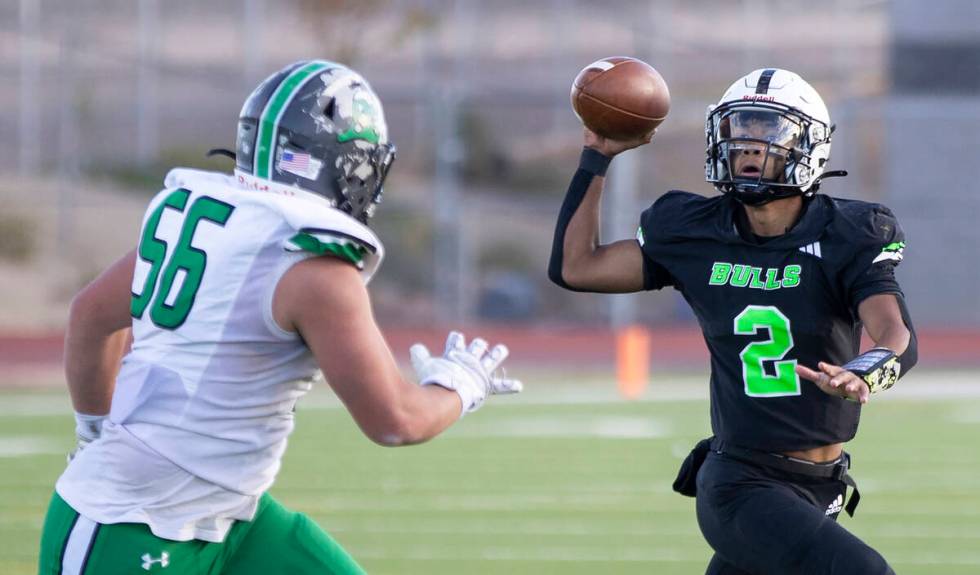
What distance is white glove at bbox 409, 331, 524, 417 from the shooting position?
2.99 metres

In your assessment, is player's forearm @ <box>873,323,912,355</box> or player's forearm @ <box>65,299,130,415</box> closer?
player's forearm @ <box>65,299,130,415</box>

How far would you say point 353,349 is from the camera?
2762 mm

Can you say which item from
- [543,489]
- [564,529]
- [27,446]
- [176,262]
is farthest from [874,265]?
[27,446]

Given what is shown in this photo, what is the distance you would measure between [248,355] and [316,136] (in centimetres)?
47

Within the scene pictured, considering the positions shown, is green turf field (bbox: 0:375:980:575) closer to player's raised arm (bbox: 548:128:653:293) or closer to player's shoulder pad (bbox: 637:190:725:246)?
player's raised arm (bbox: 548:128:653:293)

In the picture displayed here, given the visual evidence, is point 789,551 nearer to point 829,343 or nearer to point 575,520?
point 829,343

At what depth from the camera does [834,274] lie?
12.1 feet

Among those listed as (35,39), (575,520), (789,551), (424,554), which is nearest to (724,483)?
(789,551)

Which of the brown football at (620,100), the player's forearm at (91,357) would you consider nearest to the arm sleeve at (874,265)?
the brown football at (620,100)

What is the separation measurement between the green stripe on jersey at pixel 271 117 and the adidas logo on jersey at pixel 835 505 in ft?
5.45

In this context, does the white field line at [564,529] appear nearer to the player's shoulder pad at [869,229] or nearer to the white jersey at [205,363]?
the player's shoulder pad at [869,229]

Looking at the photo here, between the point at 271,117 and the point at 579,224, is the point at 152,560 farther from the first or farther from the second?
the point at 579,224

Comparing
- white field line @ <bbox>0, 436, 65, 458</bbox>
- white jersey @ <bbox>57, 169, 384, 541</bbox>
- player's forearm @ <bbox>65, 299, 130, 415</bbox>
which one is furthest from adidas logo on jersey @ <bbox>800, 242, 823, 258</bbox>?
white field line @ <bbox>0, 436, 65, 458</bbox>

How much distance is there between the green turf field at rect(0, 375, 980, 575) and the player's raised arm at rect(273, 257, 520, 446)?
3.21 m
